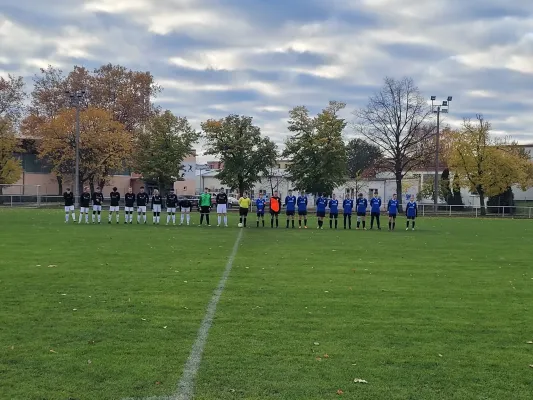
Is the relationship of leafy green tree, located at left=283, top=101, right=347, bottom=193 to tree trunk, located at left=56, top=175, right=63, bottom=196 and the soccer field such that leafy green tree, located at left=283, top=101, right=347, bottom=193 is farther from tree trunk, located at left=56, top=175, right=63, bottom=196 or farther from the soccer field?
the soccer field

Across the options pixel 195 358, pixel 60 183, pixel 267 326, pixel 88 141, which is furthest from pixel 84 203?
pixel 60 183

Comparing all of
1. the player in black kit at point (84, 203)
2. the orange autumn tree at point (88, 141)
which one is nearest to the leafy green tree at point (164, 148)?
the orange autumn tree at point (88, 141)

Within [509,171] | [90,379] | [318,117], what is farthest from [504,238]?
[318,117]

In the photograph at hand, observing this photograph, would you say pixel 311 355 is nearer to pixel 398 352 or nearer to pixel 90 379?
pixel 398 352

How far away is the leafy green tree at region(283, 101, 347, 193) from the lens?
52.8 m

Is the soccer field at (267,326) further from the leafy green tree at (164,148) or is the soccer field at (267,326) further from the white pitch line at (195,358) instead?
the leafy green tree at (164,148)

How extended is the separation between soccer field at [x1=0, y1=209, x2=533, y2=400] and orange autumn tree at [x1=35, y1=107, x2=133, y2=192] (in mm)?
42090

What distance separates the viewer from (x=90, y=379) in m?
5.38

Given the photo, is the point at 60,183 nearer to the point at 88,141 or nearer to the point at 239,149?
the point at 88,141

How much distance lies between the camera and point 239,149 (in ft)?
178

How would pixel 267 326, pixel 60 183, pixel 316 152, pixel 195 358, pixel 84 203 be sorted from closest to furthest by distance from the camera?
pixel 195 358 → pixel 267 326 → pixel 84 203 → pixel 316 152 → pixel 60 183

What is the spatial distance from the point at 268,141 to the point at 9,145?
24.5m

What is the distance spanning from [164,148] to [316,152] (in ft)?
49.7

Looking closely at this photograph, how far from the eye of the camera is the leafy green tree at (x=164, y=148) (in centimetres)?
5616
